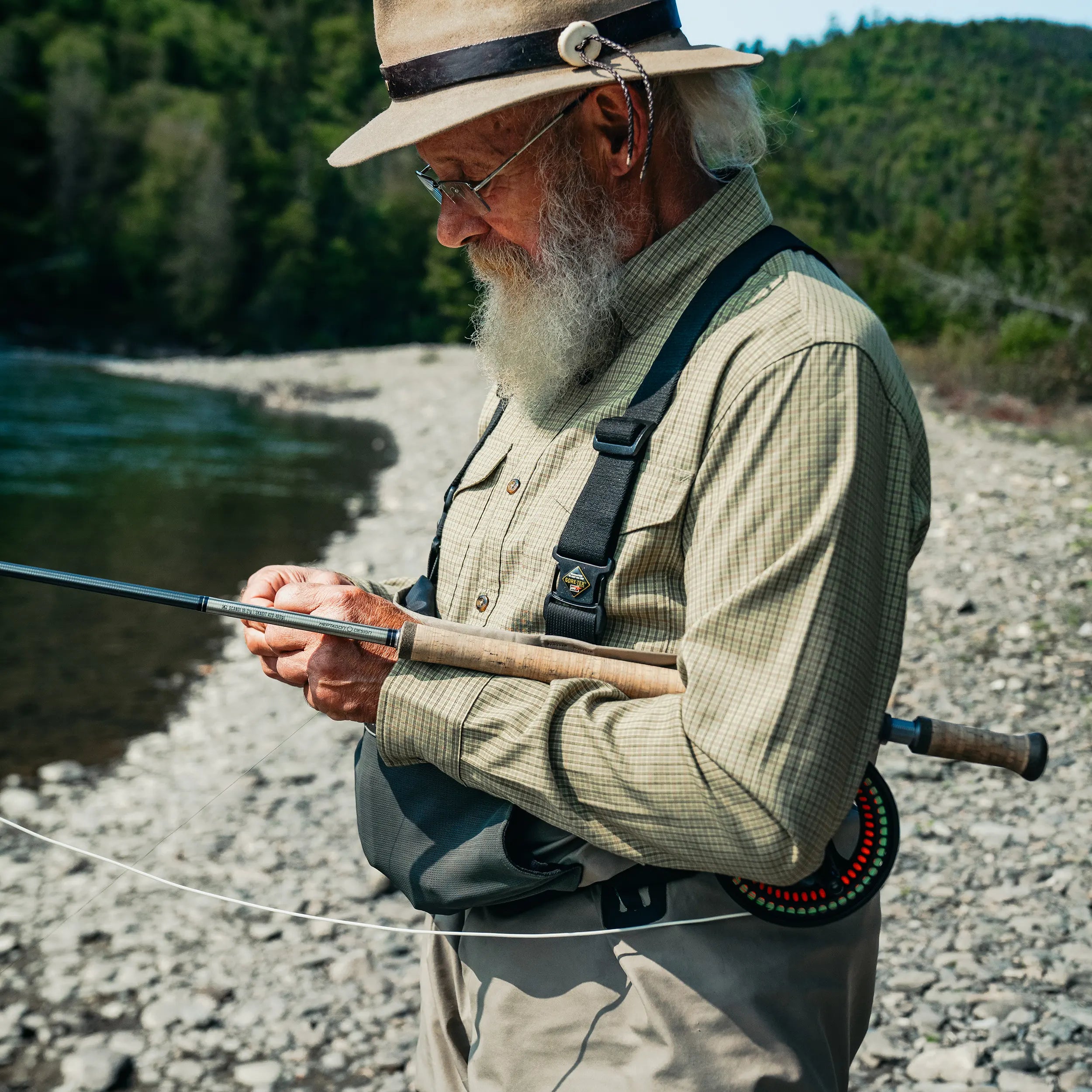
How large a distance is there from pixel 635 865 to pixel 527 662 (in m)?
0.33

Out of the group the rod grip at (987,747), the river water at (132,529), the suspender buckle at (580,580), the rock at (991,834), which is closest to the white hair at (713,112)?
the suspender buckle at (580,580)

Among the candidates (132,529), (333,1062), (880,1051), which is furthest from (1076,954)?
(132,529)

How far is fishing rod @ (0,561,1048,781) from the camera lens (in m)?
1.49

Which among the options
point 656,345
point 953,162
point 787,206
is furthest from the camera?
point 953,162

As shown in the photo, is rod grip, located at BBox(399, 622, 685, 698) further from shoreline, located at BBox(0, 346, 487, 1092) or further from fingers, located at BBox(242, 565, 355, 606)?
shoreline, located at BBox(0, 346, 487, 1092)

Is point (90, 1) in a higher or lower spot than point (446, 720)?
higher

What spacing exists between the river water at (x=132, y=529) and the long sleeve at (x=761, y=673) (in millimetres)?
5673

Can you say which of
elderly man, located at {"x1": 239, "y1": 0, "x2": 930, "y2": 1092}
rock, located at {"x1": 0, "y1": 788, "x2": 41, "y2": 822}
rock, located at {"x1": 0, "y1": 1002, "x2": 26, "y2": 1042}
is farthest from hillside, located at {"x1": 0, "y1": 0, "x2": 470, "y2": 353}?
elderly man, located at {"x1": 239, "y1": 0, "x2": 930, "y2": 1092}

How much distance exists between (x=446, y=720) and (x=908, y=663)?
17.7 feet

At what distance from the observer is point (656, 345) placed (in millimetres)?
1626

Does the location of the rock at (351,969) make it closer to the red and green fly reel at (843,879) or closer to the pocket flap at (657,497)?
the red and green fly reel at (843,879)

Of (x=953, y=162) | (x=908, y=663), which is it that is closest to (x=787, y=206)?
(x=953, y=162)

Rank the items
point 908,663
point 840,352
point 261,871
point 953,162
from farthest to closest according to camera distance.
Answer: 1. point 953,162
2. point 908,663
3. point 261,871
4. point 840,352

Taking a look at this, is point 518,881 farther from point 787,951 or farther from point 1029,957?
point 1029,957
